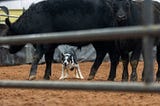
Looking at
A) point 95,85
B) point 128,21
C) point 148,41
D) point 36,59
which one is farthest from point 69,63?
point 148,41

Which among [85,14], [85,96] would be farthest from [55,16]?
[85,96]

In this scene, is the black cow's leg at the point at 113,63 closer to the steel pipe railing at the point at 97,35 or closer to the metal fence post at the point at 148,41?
the steel pipe railing at the point at 97,35

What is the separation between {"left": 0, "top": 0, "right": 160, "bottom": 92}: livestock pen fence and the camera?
101 inches

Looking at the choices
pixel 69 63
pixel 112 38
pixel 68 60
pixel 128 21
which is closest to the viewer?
pixel 112 38

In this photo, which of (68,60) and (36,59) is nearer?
(36,59)

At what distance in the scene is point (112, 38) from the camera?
8.90ft

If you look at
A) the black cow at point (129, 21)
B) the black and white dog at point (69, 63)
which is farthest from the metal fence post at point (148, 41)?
the black and white dog at point (69, 63)

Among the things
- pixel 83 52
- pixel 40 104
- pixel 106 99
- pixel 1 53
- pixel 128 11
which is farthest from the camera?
pixel 83 52

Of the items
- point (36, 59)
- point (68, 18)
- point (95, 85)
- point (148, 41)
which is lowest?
point (36, 59)

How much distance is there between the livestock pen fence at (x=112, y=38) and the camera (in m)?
2.55

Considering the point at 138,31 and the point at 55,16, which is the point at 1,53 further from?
the point at 138,31

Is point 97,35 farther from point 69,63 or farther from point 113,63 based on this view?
point 69,63

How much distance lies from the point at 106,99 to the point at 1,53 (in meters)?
10.6

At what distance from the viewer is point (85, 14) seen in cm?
997
